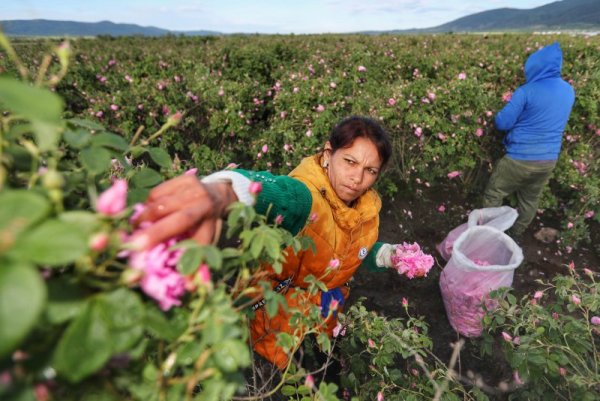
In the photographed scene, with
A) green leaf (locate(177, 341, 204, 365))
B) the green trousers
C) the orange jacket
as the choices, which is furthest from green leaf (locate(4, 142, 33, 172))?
the green trousers

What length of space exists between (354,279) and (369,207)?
6.32 feet

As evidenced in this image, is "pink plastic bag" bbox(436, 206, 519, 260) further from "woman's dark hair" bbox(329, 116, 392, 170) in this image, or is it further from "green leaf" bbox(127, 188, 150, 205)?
"green leaf" bbox(127, 188, 150, 205)

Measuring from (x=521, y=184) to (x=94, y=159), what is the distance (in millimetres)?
4422

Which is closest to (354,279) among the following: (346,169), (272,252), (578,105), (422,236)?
(422,236)

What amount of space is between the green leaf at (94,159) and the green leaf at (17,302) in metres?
0.24

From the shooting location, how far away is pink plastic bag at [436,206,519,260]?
344 centimetres

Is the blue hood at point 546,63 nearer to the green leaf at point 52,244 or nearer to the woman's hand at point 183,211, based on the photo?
the woman's hand at point 183,211

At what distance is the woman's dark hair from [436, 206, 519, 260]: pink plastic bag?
6.95 feet

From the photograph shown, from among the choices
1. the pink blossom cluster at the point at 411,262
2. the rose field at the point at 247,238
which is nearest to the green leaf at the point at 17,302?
the rose field at the point at 247,238

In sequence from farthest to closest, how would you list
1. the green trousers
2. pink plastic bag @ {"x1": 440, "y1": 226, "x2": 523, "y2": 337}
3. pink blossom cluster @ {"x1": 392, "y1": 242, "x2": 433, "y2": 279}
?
the green trousers, pink plastic bag @ {"x1": 440, "y1": 226, "x2": 523, "y2": 337}, pink blossom cluster @ {"x1": 392, "y1": 242, "x2": 433, "y2": 279}

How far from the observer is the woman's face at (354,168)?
1.70 m

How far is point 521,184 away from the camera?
12.7ft

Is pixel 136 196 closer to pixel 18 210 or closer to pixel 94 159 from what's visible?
pixel 94 159

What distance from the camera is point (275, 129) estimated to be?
13.2 ft
